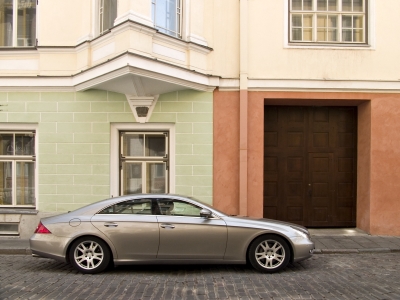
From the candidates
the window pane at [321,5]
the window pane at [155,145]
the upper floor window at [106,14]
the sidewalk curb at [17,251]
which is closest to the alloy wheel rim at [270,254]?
the window pane at [155,145]

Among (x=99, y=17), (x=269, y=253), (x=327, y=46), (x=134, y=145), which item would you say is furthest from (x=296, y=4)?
(x=269, y=253)

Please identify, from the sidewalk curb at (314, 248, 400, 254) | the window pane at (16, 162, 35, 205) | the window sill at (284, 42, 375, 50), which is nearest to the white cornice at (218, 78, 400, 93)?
the window sill at (284, 42, 375, 50)

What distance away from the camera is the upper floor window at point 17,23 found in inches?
405

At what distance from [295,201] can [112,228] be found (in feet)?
18.7

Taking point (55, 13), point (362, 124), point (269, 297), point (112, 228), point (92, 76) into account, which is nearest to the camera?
point (269, 297)

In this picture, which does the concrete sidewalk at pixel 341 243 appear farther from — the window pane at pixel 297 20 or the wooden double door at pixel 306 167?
the window pane at pixel 297 20

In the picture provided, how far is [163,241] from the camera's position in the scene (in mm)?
6824

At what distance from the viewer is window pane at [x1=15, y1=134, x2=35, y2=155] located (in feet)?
33.6

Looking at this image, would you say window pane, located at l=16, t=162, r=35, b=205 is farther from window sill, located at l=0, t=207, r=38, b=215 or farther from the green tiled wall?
the green tiled wall

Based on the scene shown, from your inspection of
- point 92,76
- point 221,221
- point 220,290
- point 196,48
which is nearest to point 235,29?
point 196,48

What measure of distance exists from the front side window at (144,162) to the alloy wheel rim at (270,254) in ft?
12.8

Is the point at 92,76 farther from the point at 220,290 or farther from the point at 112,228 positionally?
the point at 220,290

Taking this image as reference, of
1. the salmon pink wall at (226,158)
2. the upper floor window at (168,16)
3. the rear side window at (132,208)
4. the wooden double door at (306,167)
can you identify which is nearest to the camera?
the rear side window at (132,208)

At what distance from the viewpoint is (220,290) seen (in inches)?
236
